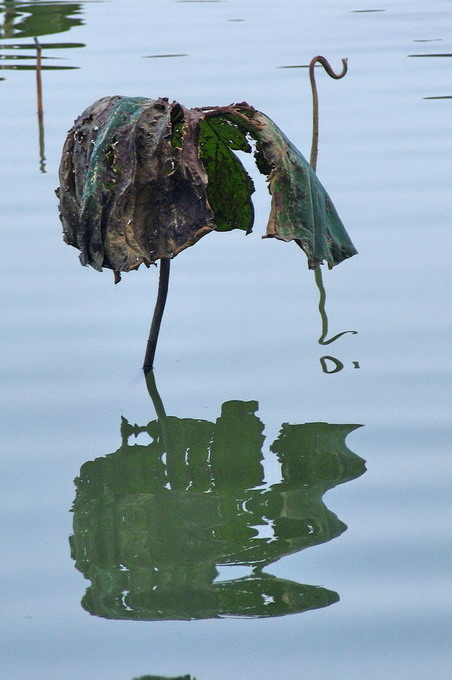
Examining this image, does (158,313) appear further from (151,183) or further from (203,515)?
(203,515)

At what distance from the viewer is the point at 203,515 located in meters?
2.10

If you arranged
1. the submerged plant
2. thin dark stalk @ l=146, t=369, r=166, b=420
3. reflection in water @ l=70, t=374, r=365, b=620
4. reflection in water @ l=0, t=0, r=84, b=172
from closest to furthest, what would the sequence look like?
reflection in water @ l=70, t=374, r=365, b=620 → the submerged plant → thin dark stalk @ l=146, t=369, r=166, b=420 → reflection in water @ l=0, t=0, r=84, b=172

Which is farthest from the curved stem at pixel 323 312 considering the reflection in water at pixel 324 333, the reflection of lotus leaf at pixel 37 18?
the reflection of lotus leaf at pixel 37 18

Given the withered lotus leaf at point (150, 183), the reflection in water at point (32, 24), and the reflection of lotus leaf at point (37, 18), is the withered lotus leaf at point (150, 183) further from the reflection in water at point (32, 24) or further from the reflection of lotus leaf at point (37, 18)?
the reflection of lotus leaf at point (37, 18)

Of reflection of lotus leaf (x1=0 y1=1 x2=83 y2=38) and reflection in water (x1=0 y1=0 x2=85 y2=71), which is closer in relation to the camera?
reflection in water (x1=0 y1=0 x2=85 y2=71)

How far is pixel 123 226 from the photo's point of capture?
2.35m

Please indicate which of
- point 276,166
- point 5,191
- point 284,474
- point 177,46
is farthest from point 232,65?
point 284,474

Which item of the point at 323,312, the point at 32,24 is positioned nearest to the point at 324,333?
the point at 323,312

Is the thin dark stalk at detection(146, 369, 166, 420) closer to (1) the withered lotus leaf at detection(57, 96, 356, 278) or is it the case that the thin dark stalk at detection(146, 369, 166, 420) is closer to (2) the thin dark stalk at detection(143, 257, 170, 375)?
(2) the thin dark stalk at detection(143, 257, 170, 375)

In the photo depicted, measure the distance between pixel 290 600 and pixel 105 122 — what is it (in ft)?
3.61

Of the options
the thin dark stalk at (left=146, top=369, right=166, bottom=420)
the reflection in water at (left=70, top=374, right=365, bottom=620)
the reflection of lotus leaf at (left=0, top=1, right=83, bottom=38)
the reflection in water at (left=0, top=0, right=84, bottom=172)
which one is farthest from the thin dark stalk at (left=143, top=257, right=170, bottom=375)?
the reflection of lotus leaf at (left=0, top=1, right=83, bottom=38)

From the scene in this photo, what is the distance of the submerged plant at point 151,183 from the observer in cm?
233

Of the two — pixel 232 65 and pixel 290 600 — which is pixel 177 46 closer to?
pixel 232 65

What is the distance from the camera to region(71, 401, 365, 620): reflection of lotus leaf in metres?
1.85
